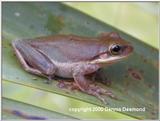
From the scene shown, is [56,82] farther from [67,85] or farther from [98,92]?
[98,92]

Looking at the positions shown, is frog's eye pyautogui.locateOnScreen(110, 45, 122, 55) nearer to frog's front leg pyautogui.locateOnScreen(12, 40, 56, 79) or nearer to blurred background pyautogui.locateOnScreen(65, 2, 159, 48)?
blurred background pyautogui.locateOnScreen(65, 2, 159, 48)

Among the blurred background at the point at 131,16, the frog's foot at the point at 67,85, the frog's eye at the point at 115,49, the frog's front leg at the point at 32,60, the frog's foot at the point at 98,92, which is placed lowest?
the frog's foot at the point at 98,92

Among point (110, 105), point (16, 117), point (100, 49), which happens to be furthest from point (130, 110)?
point (16, 117)

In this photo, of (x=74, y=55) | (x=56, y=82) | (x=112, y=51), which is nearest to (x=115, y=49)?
(x=112, y=51)

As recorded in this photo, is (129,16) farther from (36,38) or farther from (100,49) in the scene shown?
(36,38)

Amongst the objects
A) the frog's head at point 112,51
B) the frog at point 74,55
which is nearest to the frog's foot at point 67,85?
the frog at point 74,55

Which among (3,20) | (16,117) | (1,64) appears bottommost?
(16,117)

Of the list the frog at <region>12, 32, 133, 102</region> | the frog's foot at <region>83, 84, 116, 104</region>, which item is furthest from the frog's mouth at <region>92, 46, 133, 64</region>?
the frog's foot at <region>83, 84, 116, 104</region>

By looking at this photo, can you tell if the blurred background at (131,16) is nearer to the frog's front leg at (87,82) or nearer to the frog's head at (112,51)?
the frog's head at (112,51)
